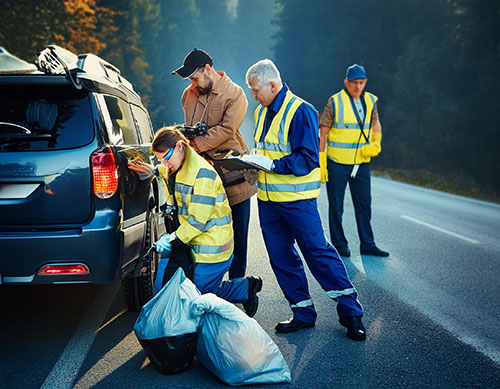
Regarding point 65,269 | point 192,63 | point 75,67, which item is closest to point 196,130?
point 192,63

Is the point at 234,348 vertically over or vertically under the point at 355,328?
over

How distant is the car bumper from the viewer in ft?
11.6

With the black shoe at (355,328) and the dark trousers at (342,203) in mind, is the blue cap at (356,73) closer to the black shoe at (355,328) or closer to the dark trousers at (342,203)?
the dark trousers at (342,203)

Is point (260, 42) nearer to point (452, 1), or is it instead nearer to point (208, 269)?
point (452, 1)

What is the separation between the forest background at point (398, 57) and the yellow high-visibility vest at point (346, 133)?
11845mm

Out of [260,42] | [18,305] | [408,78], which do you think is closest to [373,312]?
[18,305]

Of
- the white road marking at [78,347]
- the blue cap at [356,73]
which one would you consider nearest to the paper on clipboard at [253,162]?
→ the white road marking at [78,347]

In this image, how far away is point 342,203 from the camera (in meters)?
6.55

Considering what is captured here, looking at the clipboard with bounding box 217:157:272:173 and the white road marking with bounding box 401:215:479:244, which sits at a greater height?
the clipboard with bounding box 217:157:272:173

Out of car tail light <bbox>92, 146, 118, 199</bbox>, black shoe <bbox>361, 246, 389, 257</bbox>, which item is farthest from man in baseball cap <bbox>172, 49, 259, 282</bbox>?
black shoe <bbox>361, 246, 389, 257</bbox>

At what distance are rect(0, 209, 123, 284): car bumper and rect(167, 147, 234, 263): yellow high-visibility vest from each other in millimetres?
523

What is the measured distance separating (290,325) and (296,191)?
1005 millimetres

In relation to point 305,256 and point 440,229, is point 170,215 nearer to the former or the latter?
point 305,256

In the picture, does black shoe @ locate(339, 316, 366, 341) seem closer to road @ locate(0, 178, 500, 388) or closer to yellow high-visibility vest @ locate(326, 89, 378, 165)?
road @ locate(0, 178, 500, 388)
